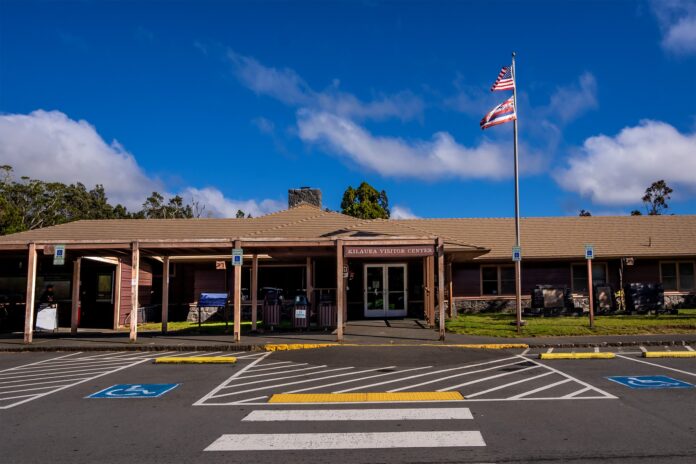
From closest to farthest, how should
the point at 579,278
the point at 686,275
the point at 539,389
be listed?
the point at 539,389 → the point at 579,278 → the point at 686,275

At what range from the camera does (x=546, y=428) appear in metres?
6.82

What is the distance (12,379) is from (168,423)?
561 centimetres

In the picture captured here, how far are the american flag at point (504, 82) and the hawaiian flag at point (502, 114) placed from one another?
18.9 inches

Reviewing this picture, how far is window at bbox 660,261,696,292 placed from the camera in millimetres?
27078

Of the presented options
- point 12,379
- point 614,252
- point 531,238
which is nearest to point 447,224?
point 531,238

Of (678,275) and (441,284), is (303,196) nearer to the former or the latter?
(441,284)

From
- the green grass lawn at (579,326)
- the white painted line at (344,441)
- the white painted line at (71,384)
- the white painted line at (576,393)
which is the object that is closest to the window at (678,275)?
the green grass lawn at (579,326)

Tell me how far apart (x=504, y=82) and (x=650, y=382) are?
466 inches

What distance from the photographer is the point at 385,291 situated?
22.9m

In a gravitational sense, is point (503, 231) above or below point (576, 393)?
above

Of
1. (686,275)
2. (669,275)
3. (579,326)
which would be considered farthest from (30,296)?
(686,275)

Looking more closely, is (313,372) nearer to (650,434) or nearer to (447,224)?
(650,434)

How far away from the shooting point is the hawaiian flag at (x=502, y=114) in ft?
59.9

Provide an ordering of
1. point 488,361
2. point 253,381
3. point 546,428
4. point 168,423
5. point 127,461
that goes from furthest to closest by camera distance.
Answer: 1. point 488,361
2. point 253,381
3. point 168,423
4. point 546,428
5. point 127,461
